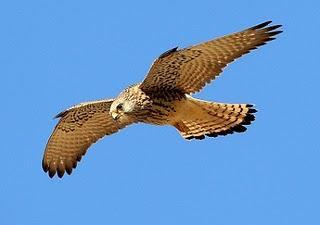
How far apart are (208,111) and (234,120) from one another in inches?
14.3

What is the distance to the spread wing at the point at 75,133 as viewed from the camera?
14.0m

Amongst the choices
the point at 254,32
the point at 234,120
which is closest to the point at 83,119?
the point at 234,120

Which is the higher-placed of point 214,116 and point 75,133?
point 75,133

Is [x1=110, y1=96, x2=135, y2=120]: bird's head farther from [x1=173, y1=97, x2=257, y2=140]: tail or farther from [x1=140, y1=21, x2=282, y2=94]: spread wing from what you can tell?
[x1=173, y1=97, x2=257, y2=140]: tail

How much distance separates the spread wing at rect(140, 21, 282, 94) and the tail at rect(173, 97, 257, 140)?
27cm

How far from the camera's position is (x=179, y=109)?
13.0 metres

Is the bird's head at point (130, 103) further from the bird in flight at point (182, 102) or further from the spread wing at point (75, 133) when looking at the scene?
the spread wing at point (75, 133)

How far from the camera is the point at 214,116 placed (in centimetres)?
1316

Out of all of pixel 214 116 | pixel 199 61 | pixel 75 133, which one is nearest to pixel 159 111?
pixel 214 116

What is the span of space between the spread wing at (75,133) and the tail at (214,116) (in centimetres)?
115

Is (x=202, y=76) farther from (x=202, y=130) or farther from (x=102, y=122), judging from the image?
(x=102, y=122)

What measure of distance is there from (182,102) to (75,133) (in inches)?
85.3

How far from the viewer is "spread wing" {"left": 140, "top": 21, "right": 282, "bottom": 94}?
12055 mm

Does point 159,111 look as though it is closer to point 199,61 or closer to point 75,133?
point 199,61
